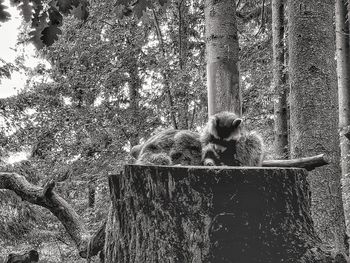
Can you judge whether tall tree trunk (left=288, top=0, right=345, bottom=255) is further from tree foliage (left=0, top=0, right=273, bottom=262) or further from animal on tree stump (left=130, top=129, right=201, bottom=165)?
tree foliage (left=0, top=0, right=273, bottom=262)

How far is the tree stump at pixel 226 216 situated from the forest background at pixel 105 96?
6713 mm

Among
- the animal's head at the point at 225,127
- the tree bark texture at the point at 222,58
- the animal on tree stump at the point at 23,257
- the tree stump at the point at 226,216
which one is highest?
the tree bark texture at the point at 222,58

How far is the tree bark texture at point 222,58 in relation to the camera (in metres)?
5.49

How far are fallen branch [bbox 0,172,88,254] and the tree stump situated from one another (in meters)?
1.89

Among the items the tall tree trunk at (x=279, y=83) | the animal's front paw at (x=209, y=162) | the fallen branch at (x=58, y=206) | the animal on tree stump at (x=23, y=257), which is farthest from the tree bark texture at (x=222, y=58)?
the tall tree trunk at (x=279, y=83)

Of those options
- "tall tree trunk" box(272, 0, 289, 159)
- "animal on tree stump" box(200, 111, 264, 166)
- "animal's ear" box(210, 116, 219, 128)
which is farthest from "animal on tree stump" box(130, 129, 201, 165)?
"tall tree trunk" box(272, 0, 289, 159)

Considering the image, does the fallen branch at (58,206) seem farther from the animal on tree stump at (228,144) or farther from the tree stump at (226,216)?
the tree stump at (226,216)

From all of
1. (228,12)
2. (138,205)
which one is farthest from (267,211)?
(228,12)

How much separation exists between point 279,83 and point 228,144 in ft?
13.0

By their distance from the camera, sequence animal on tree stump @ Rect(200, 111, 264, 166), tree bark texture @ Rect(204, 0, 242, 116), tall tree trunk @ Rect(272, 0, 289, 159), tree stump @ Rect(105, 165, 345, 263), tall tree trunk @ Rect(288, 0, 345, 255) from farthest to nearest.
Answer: tall tree trunk @ Rect(272, 0, 289, 159)
tree bark texture @ Rect(204, 0, 242, 116)
tall tree trunk @ Rect(288, 0, 345, 255)
animal on tree stump @ Rect(200, 111, 264, 166)
tree stump @ Rect(105, 165, 345, 263)

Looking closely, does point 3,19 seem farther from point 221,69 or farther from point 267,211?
point 221,69

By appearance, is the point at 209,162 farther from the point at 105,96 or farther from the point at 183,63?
the point at 105,96

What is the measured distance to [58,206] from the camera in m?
4.77

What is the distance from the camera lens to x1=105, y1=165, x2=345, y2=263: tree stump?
249 centimetres
